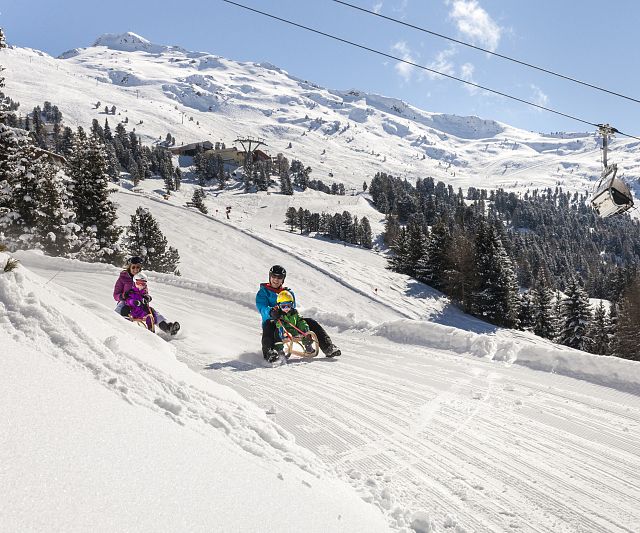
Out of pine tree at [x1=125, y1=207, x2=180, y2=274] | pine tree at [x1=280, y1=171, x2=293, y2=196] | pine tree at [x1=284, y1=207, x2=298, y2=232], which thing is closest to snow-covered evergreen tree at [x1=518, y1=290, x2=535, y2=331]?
pine tree at [x1=125, y1=207, x2=180, y2=274]

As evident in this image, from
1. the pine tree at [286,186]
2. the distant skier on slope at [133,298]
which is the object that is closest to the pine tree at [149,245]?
the distant skier on slope at [133,298]

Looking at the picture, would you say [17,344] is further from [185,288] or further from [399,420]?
[185,288]

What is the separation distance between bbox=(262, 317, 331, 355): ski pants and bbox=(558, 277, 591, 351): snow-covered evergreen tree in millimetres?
41683

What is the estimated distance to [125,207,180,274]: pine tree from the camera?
33688 millimetres

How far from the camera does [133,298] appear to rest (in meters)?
9.81

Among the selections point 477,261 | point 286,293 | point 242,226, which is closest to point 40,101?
point 242,226

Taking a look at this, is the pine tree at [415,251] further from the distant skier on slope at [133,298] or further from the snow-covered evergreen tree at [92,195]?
the distant skier on slope at [133,298]

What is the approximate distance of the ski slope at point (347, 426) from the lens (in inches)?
94.8

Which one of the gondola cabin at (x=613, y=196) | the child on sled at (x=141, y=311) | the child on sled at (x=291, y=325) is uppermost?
the gondola cabin at (x=613, y=196)

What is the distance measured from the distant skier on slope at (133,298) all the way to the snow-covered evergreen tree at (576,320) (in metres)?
42.7

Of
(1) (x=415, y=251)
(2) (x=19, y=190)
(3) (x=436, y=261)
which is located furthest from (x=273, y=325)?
(1) (x=415, y=251)

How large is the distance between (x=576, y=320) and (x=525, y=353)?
4157 cm

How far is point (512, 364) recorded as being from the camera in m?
7.42

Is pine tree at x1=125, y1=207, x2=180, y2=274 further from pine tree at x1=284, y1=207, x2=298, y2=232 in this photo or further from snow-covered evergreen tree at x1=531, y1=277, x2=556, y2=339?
pine tree at x1=284, y1=207, x2=298, y2=232
